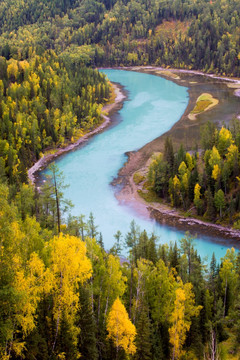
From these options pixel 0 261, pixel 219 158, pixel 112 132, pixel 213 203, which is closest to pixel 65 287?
pixel 0 261

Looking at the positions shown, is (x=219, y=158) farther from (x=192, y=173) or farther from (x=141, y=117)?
(x=141, y=117)

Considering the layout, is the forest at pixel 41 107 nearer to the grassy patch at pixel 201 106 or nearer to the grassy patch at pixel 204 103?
the grassy patch at pixel 201 106

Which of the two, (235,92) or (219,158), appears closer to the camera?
(219,158)

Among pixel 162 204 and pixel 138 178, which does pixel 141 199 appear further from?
pixel 138 178

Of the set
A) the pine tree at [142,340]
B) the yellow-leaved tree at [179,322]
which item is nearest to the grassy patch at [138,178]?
the yellow-leaved tree at [179,322]

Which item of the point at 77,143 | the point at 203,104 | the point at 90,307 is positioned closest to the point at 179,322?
the point at 90,307

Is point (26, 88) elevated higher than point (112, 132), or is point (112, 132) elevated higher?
point (26, 88)

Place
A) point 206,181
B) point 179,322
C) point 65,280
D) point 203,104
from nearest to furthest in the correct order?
1. point 65,280
2. point 179,322
3. point 206,181
4. point 203,104
